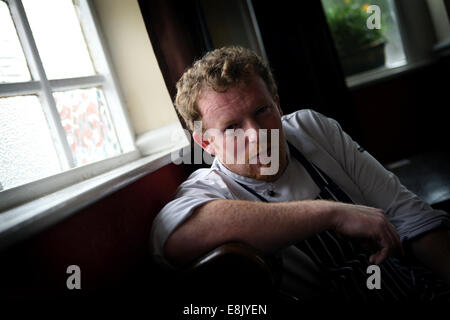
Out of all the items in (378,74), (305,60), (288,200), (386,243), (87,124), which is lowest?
(386,243)

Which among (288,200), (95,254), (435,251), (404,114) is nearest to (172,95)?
(288,200)

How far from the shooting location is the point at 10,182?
1.30 meters

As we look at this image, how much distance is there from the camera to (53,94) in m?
1.68

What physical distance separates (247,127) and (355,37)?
278cm

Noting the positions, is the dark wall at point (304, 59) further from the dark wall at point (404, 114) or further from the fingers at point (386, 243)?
the fingers at point (386, 243)

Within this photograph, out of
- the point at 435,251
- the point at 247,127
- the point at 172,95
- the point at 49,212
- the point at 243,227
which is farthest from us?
the point at 172,95

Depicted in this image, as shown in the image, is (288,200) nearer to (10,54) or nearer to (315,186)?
(315,186)

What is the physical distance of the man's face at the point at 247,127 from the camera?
1.26 meters

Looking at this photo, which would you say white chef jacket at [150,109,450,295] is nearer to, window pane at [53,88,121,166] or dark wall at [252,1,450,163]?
window pane at [53,88,121,166]

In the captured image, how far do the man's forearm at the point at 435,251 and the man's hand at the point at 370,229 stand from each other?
202 mm

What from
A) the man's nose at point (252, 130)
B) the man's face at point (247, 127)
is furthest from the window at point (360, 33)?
the man's nose at point (252, 130)

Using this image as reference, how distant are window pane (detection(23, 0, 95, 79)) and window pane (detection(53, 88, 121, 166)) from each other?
4.7 inches

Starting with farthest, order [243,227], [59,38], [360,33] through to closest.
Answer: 1. [360,33]
2. [59,38]
3. [243,227]

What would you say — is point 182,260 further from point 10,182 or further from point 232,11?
point 232,11
